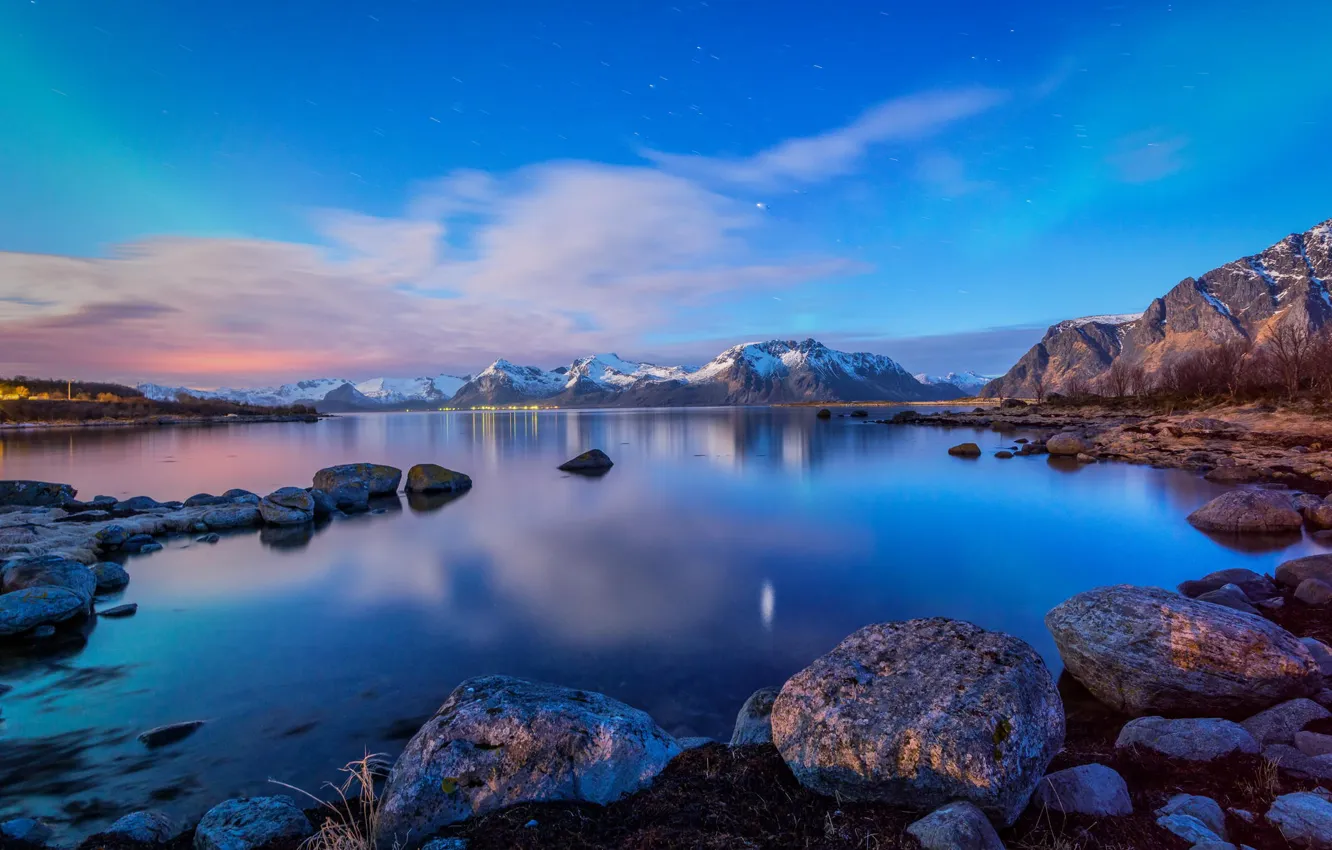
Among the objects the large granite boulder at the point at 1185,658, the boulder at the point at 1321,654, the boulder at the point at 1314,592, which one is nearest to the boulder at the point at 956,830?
the large granite boulder at the point at 1185,658

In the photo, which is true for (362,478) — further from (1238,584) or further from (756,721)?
(1238,584)

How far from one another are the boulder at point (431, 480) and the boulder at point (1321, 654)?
29.5m

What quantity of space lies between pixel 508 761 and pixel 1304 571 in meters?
15.4

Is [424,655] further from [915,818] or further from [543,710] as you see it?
[915,818]

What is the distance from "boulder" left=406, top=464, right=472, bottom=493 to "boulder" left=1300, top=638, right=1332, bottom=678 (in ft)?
96.7

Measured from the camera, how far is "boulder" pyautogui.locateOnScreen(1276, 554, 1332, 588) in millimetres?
11359

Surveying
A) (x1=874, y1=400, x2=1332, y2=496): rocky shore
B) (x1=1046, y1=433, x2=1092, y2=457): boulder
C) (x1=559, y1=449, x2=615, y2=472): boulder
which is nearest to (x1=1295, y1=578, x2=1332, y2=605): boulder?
(x1=874, y1=400, x2=1332, y2=496): rocky shore

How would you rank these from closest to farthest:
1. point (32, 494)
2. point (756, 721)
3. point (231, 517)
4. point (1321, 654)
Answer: point (756, 721) < point (1321, 654) < point (231, 517) < point (32, 494)

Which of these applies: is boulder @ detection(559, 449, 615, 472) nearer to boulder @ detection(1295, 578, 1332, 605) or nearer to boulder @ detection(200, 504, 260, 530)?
boulder @ detection(200, 504, 260, 530)

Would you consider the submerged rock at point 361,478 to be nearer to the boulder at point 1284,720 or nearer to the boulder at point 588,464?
the boulder at point 588,464

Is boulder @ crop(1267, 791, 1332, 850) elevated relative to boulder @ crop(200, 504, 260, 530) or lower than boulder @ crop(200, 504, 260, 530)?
elevated

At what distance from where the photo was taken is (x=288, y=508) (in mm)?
21281

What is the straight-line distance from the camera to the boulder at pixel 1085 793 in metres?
4.53

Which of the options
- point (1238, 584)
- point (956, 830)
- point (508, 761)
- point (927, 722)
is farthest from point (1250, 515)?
point (508, 761)
